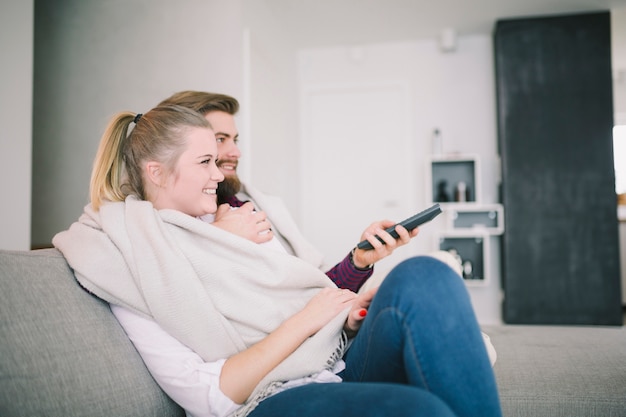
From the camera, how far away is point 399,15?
13.1 feet

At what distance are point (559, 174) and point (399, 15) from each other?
1.78 metres

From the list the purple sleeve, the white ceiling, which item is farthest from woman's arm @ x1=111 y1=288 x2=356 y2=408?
the white ceiling

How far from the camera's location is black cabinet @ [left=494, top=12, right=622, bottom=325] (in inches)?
148

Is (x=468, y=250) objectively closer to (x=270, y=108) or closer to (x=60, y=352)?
(x=270, y=108)

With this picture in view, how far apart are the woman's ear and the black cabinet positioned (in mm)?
3241

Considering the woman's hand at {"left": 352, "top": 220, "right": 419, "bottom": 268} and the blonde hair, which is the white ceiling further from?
the woman's hand at {"left": 352, "top": 220, "right": 419, "bottom": 268}

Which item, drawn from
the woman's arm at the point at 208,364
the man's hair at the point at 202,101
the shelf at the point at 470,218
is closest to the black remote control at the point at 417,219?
the woman's arm at the point at 208,364

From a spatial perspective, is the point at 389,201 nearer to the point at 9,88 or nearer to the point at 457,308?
the point at 9,88

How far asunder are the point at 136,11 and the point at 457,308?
3.09 meters

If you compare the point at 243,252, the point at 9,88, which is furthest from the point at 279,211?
the point at 9,88

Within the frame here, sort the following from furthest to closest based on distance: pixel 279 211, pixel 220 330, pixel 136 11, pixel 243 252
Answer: pixel 136 11, pixel 279 211, pixel 243 252, pixel 220 330

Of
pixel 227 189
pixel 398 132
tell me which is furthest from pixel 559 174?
pixel 227 189

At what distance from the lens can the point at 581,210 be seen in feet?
12.4

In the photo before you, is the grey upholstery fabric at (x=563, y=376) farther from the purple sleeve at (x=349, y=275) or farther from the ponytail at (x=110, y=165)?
the ponytail at (x=110, y=165)
